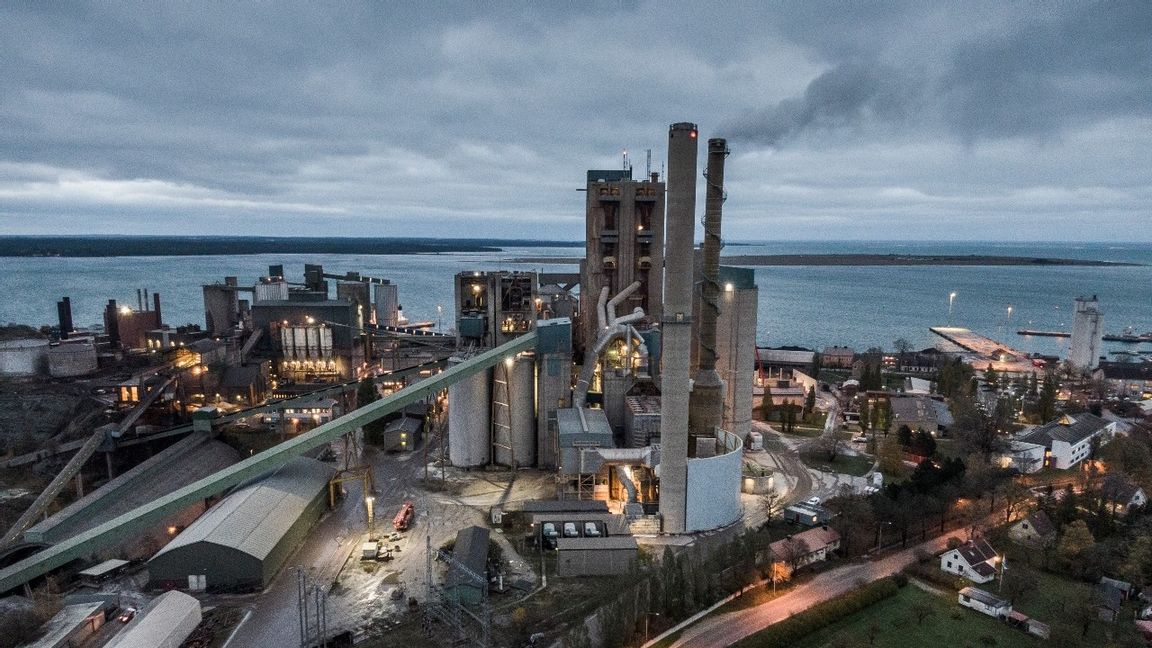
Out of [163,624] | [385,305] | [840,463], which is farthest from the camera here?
[385,305]

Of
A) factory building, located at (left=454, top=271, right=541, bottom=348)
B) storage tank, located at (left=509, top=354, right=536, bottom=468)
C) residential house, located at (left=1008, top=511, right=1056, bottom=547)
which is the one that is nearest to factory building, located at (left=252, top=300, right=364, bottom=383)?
factory building, located at (left=454, top=271, right=541, bottom=348)

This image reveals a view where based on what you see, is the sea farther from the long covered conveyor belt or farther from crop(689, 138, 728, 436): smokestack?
the long covered conveyor belt

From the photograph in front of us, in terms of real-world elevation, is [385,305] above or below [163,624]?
above

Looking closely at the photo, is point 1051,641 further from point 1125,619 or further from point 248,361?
point 248,361

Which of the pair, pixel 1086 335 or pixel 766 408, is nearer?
pixel 766 408

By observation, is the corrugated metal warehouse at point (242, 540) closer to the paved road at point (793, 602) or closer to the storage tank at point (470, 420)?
the storage tank at point (470, 420)

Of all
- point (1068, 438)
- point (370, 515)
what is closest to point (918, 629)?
point (370, 515)

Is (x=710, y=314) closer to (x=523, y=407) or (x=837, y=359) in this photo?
(x=523, y=407)
